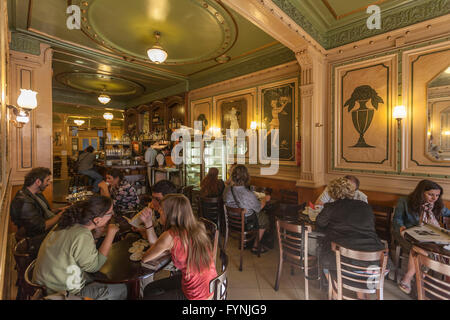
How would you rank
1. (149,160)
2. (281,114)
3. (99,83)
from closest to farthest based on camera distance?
(281,114)
(149,160)
(99,83)

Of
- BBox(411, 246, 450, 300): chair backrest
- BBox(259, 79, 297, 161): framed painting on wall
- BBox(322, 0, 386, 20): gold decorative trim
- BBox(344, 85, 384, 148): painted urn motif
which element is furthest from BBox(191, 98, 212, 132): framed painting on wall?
BBox(411, 246, 450, 300): chair backrest

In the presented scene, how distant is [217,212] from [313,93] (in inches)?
112

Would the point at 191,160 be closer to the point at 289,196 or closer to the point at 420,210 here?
the point at 289,196

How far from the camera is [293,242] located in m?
2.34

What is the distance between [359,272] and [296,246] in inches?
23.6

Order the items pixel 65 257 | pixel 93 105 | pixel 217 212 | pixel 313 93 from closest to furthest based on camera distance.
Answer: pixel 65 257 → pixel 217 212 → pixel 313 93 → pixel 93 105

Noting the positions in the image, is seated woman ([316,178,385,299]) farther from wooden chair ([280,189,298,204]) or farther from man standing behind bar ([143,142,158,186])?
man standing behind bar ([143,142,158,186])

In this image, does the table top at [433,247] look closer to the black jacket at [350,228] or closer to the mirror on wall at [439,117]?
the black jacket at [350,228]

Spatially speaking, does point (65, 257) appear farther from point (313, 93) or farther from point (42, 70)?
point (42, 70)

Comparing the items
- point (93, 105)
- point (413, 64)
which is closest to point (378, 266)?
point (413, 64)

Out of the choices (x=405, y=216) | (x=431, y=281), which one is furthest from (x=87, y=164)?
(x=431, y=281)

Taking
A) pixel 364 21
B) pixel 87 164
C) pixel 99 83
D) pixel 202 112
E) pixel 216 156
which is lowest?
pixel 87 164

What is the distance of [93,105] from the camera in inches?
381

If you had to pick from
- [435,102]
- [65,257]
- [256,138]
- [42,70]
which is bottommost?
[65,257]
